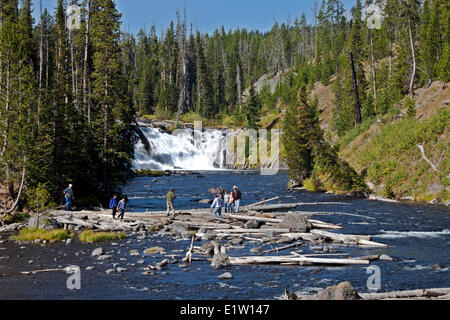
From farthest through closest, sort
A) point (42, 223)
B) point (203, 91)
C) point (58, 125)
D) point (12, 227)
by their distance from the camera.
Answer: point (203, 91) → point (58, 125) → point (12, 227) → point (42, 223)

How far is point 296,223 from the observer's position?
22.9 metres

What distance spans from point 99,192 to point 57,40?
3804 centimetres

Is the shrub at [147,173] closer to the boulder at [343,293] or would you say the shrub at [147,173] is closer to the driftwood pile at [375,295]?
the driftwood pile at [375,295]

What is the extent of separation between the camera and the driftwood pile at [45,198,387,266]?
17828mm

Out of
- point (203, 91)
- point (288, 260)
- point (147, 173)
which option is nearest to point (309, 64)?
point (203, 91)

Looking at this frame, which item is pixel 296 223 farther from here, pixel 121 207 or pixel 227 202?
pixel 121 207

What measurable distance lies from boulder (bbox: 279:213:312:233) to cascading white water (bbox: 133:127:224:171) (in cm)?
5008

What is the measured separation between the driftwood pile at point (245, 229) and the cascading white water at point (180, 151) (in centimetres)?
4447

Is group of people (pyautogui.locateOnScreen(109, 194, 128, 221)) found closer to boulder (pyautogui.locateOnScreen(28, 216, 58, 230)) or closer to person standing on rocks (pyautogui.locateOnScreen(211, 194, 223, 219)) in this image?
boulder (pyautogui.locateOnScreen(28, 216, 58, 230))

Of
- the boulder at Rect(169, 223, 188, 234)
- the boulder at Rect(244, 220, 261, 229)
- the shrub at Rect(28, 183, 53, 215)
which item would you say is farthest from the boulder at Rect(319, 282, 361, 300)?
the shrub at Rect(28, 183, 53, 215)

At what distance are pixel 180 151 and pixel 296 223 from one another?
189 feet

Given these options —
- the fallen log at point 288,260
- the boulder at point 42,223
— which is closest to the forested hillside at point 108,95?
the boulder at point 42,223

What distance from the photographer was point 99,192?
118 feet
